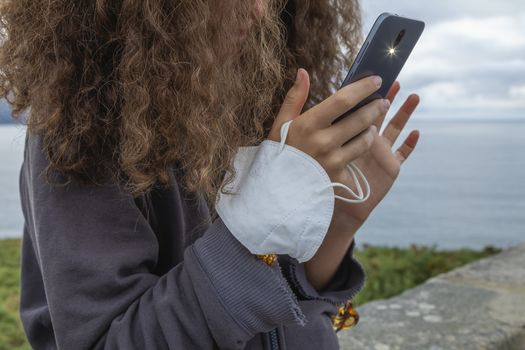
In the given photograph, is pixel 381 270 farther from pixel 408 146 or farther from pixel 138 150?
pixel 138 150

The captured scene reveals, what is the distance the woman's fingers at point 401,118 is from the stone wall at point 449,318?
71 centimetres

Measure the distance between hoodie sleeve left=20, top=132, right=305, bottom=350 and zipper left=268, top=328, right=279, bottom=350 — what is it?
0.10 m

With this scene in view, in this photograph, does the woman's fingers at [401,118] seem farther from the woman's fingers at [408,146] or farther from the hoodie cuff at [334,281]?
the hoodie cuff at [334,281]

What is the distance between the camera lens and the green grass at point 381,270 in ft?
7.81

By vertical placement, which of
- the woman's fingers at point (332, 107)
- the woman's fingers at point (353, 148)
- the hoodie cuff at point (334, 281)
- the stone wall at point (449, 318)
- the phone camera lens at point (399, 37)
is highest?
the phone camera lens at point (399, 37)

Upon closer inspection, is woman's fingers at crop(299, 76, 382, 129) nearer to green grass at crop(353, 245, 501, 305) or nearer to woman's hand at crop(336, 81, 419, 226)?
woman's hand at crop(336, 81, 419, 226)

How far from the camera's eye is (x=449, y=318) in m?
1.97

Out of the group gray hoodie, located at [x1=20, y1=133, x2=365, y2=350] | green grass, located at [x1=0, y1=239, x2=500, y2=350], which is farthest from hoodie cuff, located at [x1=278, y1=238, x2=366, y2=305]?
green grass, located at [x1=0, y1=239, x2=500, y2=350]

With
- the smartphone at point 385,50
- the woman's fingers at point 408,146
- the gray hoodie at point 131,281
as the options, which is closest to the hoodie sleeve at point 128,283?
the gray hoodie at point 131,281

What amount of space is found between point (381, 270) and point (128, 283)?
2.24 metres

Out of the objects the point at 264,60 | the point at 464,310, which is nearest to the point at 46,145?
the point at 264,60

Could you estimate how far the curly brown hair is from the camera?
837mm

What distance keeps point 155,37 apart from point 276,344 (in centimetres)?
50

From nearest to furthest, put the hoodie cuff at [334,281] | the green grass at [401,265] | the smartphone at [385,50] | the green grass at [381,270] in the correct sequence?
the smartphone at [385,50]
the hoodie cuff at [334,281]
the green grass at [381,270]
the green grass at [401,265]
